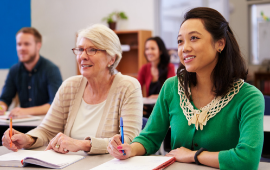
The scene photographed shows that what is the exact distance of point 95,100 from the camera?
1964mm

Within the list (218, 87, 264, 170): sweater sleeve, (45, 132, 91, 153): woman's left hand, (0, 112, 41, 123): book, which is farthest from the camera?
(0, 112, 41, 123): book

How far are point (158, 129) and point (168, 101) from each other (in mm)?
149

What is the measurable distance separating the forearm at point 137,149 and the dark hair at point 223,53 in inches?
17.1

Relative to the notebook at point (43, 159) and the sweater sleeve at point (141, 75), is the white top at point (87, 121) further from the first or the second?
the sweater sleeve at point (141, 75)

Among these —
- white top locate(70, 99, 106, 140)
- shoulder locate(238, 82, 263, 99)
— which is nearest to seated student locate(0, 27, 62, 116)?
white top locate(70, 99, 106, 140)

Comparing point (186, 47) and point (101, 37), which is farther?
point (101, 37)

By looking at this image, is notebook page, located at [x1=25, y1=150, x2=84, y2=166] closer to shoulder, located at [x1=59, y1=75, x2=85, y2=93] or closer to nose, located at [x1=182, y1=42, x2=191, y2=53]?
shoulder, located at [x1=59, y1=75, x2=85, y2=93]

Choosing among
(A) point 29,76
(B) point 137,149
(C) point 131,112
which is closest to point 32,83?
(A) point 29,76

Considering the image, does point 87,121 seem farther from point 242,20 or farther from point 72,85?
point 242,20

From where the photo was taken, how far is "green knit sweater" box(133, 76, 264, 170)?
1.20m

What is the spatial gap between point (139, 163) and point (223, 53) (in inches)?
25.1

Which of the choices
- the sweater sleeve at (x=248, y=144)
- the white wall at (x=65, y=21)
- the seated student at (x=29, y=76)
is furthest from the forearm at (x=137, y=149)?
the white wall at (x=65, y=21)

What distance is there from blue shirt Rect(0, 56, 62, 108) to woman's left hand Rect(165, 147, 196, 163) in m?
2.09

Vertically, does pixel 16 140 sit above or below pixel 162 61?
below
